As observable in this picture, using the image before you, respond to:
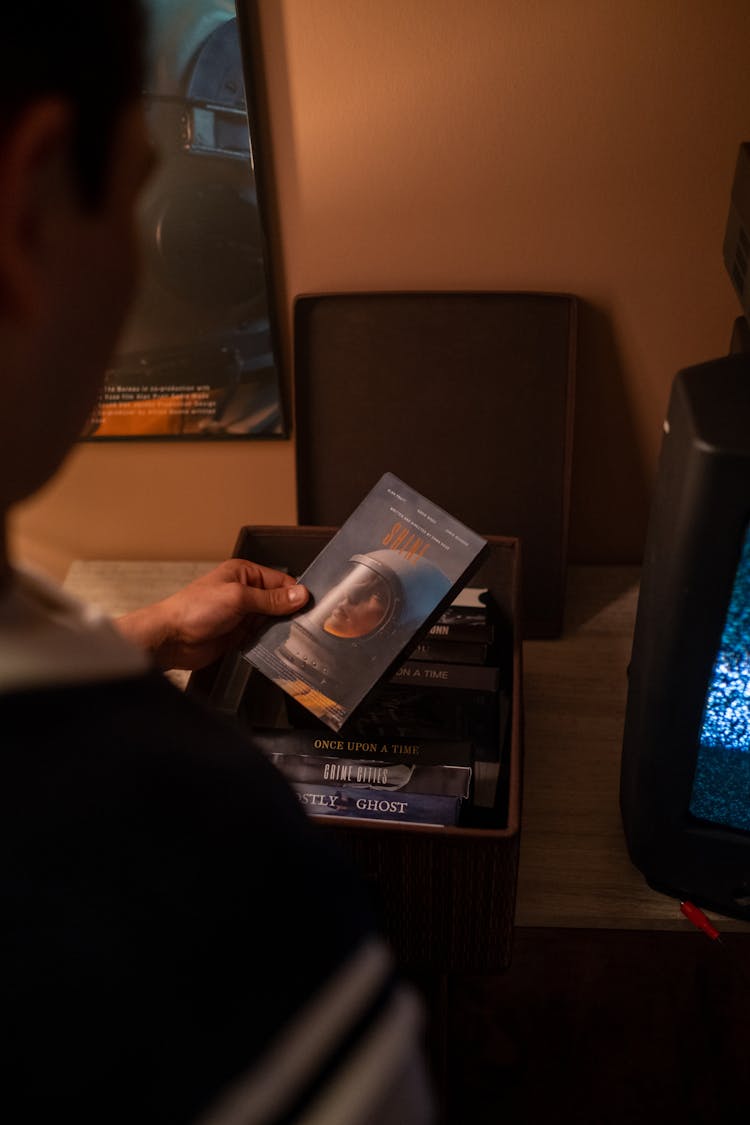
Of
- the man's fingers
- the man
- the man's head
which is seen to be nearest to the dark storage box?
the man's fingers

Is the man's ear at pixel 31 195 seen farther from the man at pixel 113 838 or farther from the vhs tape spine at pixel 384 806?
the vhs tape spine at pixel 384 806

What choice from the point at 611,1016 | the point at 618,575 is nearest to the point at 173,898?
the point at 618,575

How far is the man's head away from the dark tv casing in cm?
50

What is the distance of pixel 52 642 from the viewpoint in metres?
0.39

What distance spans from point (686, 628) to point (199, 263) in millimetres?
786

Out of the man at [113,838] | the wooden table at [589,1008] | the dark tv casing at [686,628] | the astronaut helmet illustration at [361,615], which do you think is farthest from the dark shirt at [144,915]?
the wooden table at [589,1008]

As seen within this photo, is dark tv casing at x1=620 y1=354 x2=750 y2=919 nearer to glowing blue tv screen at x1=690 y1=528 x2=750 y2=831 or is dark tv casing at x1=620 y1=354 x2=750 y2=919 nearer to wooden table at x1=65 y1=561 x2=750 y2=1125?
glowing blue tv screen at x1=690 y1=528 x2=750 y2=831

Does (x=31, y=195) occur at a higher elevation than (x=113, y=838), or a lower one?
higher

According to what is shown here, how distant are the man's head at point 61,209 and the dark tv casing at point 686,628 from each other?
501 mm

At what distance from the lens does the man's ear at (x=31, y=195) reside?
0.37 m

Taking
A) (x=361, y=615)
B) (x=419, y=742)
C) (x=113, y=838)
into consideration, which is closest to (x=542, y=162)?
(x=361, y=615)

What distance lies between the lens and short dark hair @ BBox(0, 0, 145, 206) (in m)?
0.36

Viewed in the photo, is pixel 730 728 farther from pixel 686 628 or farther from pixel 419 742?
pixel 419 742

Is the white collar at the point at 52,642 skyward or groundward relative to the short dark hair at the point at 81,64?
groundward
